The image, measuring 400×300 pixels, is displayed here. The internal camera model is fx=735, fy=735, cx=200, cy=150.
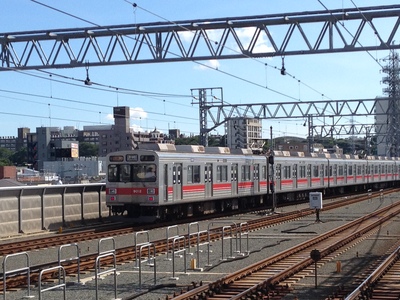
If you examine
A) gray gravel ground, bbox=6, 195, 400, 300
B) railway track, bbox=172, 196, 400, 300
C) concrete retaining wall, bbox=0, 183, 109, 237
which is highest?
concrete retaining wall, bbox=0, 183, 109, 237

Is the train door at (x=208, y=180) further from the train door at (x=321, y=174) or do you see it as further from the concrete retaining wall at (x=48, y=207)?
the train door at (x=321, y=174)

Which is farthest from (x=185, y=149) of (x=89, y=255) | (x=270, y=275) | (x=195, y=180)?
(x=270, y=275)

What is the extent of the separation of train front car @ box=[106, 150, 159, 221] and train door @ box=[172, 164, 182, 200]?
105cm

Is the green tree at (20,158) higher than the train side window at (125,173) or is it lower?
higher

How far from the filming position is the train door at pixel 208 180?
100ft

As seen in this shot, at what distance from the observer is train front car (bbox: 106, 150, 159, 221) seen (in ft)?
88.5

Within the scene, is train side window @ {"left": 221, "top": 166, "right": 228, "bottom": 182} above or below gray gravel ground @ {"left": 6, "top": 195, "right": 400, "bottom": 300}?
above

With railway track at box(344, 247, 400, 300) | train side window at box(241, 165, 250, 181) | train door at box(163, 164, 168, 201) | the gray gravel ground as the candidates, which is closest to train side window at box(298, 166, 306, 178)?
train side window at box(241, 165, 250, 181)

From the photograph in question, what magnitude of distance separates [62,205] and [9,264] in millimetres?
10024

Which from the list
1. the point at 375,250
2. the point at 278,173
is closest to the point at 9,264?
the point at 375,250

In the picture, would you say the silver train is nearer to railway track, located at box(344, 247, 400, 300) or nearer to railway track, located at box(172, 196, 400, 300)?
railway track, located at box(172, 196, 400, 300)

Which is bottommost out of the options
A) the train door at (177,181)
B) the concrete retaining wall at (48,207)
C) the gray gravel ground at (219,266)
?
the gray gravel ground at (219,266)

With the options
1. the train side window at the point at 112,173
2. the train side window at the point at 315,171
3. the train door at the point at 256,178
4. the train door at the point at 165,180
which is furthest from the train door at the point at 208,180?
the train side window at the point at 315,171

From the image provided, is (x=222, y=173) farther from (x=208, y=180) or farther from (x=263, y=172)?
(x=263, y=172)
